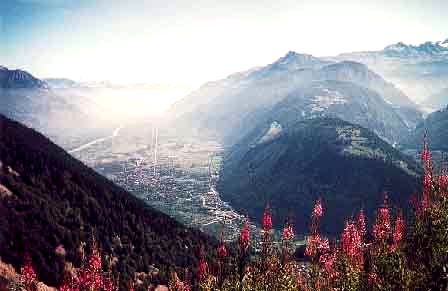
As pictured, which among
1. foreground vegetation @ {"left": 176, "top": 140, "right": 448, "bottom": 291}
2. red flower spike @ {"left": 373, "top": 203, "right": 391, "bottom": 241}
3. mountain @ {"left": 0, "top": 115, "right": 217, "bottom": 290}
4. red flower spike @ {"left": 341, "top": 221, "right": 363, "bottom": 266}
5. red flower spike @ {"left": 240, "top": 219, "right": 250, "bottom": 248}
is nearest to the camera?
red flower spike @ {"left": 240, "top": 219, "right": 250, "bottom": 248}

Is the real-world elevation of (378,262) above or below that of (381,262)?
below

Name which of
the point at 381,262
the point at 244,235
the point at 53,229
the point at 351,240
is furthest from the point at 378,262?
the point at 53,229

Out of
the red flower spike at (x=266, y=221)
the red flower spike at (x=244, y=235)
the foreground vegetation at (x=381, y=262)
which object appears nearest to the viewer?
the red flower spike at (x=266, y=221)

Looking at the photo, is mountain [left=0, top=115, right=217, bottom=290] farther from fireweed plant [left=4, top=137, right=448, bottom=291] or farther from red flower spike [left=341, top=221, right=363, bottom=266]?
red flower spike [left=341, top=221, right=363, bottom=266]

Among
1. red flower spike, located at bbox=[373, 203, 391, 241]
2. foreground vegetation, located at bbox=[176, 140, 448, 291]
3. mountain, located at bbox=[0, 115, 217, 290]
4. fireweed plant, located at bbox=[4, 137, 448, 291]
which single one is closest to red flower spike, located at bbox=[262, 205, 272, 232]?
fireweed plant, located at bbox=[4, 137, 448, 291]

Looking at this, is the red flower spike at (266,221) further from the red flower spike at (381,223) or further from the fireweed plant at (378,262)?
the red flower spike at (381,223)

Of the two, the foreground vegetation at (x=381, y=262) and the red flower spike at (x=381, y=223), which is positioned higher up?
the red flower spike at (x=381, y=223)

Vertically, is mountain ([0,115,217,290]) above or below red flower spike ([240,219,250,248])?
below

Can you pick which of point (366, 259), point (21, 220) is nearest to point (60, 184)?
point (21, 220)

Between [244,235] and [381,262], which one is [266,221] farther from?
[381,262]

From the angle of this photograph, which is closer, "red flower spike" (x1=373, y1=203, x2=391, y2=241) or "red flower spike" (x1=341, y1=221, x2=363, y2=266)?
"red flower spike" (x1=373, y1=203, x2=391, y2=241)

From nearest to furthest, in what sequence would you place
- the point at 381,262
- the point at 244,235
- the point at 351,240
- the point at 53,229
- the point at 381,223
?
the point at 244,235 < the point at 381,223 < the point at 351,240 < the point at 381,262 < the point at 53,229

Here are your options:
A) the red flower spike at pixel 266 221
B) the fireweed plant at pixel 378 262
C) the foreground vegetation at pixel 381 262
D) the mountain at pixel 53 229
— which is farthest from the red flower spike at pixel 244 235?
the mountain at pixel 53 229

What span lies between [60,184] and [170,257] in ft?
197
